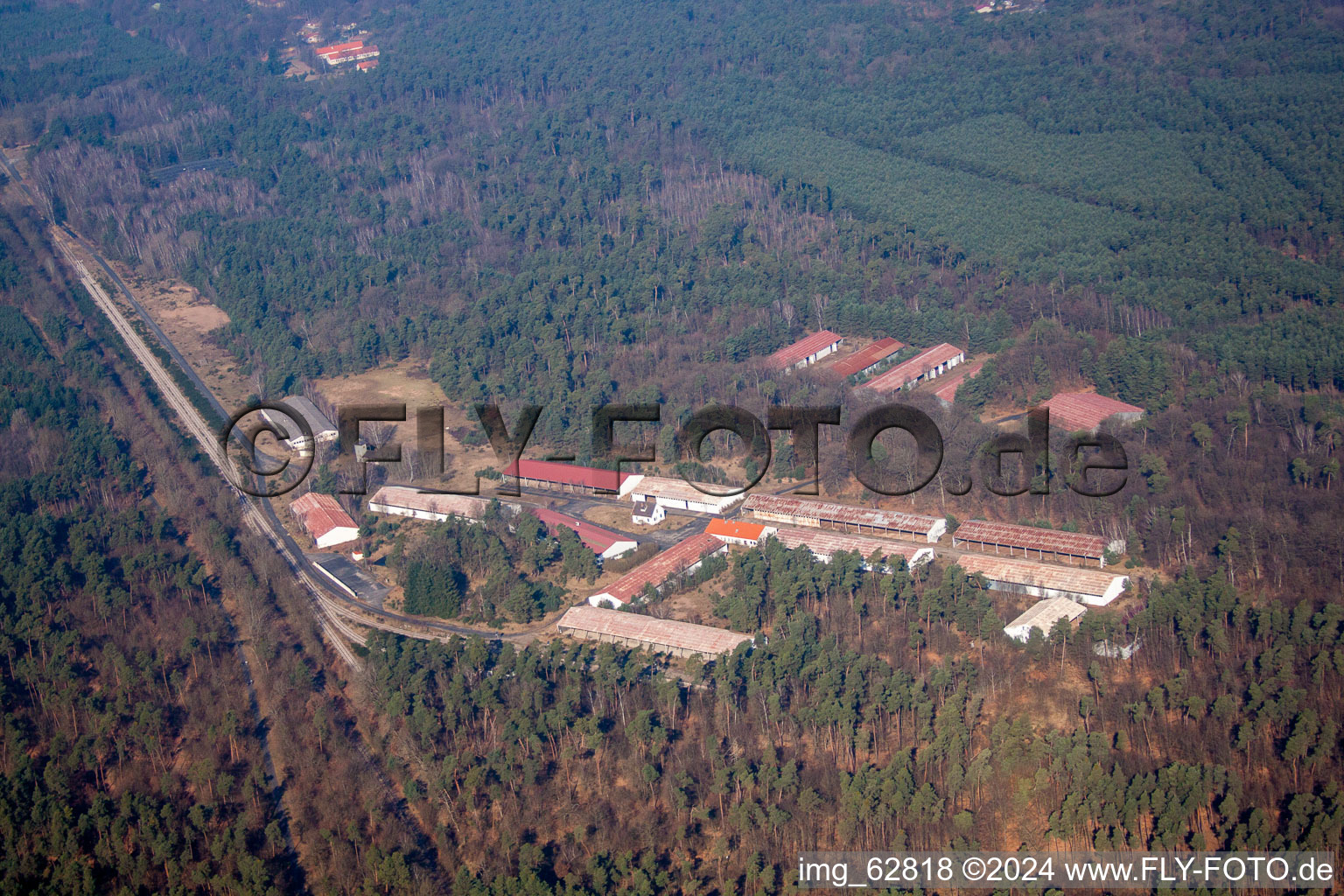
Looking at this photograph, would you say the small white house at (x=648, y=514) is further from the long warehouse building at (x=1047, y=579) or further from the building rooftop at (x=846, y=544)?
the long warehouse building at (x=1047, y=579)

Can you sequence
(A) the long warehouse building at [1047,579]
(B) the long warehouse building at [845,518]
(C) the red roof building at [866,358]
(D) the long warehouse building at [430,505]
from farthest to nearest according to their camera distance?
(C) the red roof building at [866,358] → (D) the long warehouse building at [430,505] → (B) the long warehouse building at [845,518] → (A) the long warehouse building at [1047,579]

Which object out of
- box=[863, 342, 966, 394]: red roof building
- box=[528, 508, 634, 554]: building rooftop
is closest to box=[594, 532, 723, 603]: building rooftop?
box=[528, 508, 634, 554]: building rooftop

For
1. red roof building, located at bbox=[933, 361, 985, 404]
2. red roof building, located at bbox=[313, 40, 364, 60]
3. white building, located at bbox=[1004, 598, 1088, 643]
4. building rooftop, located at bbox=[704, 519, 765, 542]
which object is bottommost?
building rooftop, located at bbox=[704, 519, 765, 542]

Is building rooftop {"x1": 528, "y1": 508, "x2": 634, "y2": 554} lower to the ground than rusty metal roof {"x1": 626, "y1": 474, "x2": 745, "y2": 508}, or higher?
lower

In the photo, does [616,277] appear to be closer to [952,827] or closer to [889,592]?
[889,592]

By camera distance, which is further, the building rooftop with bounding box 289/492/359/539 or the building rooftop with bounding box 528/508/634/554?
the building rooftop with bounding box 289/492/359/539

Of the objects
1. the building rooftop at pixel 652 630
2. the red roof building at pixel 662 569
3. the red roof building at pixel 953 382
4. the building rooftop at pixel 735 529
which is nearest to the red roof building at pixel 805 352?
the red roof building at pixel 953 382

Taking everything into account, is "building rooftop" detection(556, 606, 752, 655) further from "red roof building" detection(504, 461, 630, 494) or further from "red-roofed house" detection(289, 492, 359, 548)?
"red-roofed house" detection(289, 492, 359, 548)
